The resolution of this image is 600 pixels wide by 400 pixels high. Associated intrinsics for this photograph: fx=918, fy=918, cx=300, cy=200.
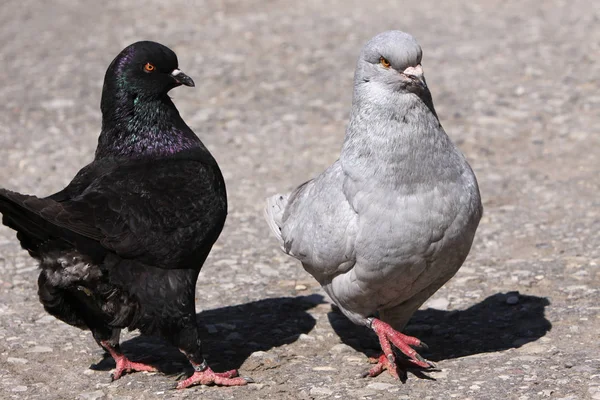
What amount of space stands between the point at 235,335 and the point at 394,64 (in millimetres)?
1982

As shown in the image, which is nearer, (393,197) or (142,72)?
(393,197)

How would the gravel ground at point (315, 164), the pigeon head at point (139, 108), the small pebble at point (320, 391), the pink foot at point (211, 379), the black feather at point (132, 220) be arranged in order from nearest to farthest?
the black feather at point (132, 220)
the small pebble at point (320, 391)
the pink foot at point (211, 379)
the gravel ground at point (315, 164)
the pigeon head at point (139, 108)

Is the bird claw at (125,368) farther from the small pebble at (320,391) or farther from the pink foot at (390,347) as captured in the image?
the pink foot at (390,347)

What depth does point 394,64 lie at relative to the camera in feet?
14.3

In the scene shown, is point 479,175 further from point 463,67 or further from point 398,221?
point 398,221

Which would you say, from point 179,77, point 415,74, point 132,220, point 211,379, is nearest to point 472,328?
point 211,379

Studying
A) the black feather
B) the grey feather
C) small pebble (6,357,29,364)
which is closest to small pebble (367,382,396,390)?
the grey feather

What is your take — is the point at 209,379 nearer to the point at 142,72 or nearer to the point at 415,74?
the point at 142,72

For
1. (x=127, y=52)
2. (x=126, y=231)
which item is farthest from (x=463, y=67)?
(x=126, y=231)

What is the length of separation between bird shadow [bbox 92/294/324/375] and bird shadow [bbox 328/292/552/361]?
0.24m

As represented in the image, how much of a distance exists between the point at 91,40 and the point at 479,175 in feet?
19.5

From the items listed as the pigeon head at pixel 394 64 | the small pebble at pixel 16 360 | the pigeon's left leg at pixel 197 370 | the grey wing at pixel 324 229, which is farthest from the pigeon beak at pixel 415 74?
the small pebble at pixel 16 360

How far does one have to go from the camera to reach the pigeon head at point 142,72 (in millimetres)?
5020

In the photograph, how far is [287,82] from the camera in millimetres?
9977
